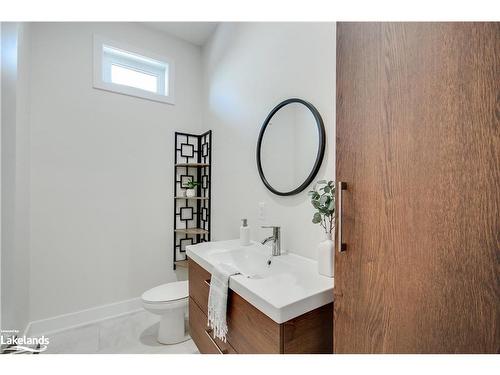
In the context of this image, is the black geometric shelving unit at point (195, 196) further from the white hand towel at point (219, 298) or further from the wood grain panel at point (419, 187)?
the wood grain panel at point (419, 187)

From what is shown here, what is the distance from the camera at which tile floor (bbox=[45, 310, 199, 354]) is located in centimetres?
169

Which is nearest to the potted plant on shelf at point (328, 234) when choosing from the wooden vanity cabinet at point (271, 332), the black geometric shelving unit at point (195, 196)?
the wooden vanity cabinet at point (271, 332)

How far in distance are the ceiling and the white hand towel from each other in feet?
8.13

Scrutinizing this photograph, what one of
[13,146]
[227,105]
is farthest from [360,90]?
[13,146]

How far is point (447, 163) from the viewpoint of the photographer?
1.67ft

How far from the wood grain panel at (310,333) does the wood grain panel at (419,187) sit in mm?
98

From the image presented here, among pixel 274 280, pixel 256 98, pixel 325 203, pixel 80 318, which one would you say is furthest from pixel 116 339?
pixel 256 98

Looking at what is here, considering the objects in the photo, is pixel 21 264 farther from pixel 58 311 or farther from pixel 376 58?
pixel 376 58

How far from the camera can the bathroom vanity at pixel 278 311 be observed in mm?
790

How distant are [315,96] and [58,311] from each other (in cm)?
271

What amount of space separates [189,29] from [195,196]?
1840 mm

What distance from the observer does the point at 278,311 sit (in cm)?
76

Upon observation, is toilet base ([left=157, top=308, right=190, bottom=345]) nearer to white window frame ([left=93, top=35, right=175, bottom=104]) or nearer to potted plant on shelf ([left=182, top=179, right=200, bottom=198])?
potted plant on shelf ([left=182, top=179, right=200, bottom=198])

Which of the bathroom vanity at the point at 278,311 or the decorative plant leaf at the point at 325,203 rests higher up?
the decorative plant leaf at the point at 325,203
